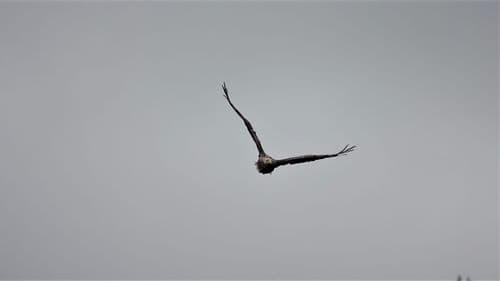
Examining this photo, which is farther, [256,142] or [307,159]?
[256,142]

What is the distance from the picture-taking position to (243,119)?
87.9 ft

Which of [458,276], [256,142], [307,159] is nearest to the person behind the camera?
[307,159]

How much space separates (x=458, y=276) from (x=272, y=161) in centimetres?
4983

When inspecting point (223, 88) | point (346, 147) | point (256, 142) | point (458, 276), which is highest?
point (458, 276)

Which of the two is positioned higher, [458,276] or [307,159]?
[458,276]

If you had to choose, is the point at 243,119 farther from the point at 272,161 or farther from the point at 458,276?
the point at 458,276

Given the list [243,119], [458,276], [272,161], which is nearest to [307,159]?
[272,161]

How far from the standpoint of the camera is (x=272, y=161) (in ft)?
82.2

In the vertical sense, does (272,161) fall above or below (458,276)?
below

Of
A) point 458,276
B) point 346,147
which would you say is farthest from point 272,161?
point 458,276

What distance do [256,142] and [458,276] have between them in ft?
162

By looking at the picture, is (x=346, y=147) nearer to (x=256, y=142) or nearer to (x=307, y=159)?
(x=307, y=159)

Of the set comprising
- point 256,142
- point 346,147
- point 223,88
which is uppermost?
point 223,88

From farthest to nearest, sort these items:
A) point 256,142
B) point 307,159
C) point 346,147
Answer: point 256,142, point 307,159, point 346,147
